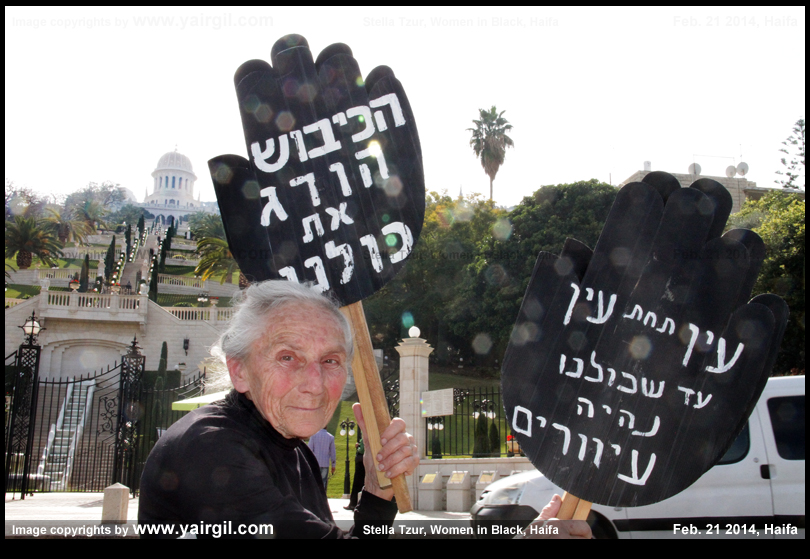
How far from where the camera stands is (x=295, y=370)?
2.09 metres

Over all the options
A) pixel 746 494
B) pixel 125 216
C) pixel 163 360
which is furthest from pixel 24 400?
pixel 125 216

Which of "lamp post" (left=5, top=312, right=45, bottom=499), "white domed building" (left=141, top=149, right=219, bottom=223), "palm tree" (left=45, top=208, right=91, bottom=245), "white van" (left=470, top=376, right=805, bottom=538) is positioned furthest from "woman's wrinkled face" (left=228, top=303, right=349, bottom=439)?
"white domed building" (left=141, top=149, right=219, bottom=223)

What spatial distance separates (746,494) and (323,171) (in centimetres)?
511

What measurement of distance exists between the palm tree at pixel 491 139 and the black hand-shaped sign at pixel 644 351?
4426 centimetres

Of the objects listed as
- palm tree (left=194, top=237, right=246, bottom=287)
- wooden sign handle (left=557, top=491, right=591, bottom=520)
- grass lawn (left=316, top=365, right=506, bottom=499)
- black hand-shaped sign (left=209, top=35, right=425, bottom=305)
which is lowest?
grass lawn (left=316, top=365, right=506, bottom=499)

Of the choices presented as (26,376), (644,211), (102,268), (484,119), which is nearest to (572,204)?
(484,119)

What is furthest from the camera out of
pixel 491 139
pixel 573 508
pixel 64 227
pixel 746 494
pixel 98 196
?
pixel 98 196

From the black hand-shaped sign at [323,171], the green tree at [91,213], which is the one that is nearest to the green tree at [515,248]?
the black hand-shaped sign at [323,171]

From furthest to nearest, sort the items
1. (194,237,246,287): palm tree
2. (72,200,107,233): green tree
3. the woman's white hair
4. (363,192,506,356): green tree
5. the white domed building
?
1. the white domed building
2. (72,200,107,233): green tree
3. (363,192,506,356): green tree
4. (194,237,246,287): palm tree
5. the woman's white hair

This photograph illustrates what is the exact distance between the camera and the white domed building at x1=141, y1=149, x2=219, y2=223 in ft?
456

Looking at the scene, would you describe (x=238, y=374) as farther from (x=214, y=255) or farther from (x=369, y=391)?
(x=214, y=255)

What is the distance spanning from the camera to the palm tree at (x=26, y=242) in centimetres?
4975

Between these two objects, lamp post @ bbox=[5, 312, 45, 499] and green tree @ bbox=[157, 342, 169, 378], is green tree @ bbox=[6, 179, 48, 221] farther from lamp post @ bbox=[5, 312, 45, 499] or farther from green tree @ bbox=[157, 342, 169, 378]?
lamp post @ bbox=[5, 312, 45, 499]

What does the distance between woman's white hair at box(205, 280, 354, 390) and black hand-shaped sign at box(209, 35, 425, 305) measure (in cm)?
22
